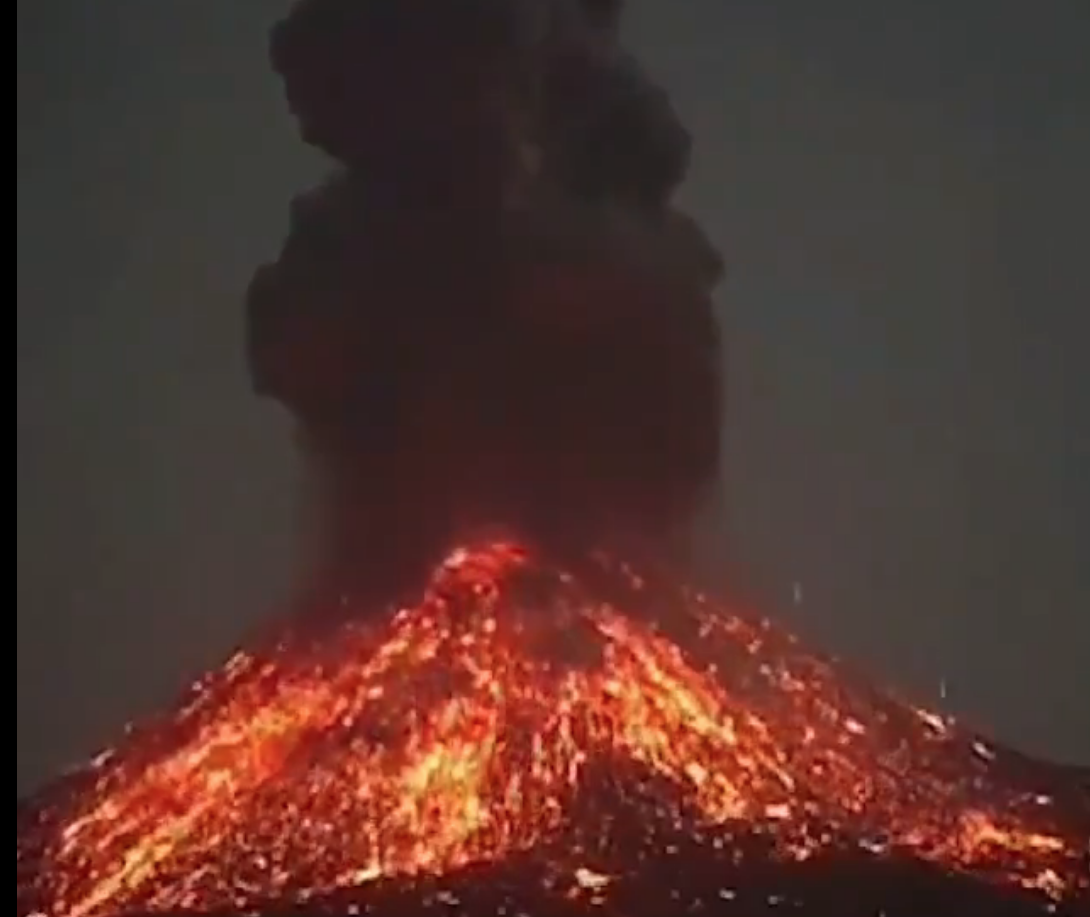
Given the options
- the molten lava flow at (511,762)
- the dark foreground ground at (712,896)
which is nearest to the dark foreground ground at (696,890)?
the dark foreground ground at (712,896)

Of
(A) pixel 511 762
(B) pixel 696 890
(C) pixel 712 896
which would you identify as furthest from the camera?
(A) pixel 511 762

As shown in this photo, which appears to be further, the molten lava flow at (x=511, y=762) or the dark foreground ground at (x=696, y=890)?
the molten lava flow at (x=511, y=762)

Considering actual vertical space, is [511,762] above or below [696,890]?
above

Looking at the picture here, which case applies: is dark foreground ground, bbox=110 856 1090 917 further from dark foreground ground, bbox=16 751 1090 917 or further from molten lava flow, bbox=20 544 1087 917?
molten lava flow, bbox=20 544 1087 917

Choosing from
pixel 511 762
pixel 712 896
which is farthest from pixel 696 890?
pixel 511 762

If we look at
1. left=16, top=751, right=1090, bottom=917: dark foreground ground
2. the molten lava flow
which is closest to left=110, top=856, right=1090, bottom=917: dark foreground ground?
left=16, top=751, right=1090, bottom=917: dark foreground ground

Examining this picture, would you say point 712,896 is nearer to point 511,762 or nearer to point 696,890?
point 696,890

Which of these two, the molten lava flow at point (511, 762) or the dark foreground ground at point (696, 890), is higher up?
the molten lava flow at point (511, 762)

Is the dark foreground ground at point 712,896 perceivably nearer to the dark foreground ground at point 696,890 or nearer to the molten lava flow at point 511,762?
the dark foreground ground at point 696,890
